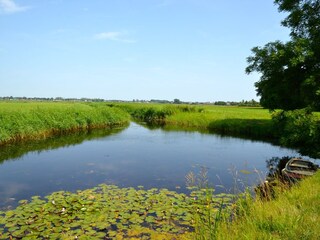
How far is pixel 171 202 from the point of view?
35.7 ft

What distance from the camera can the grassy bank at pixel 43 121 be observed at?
78.7 ft

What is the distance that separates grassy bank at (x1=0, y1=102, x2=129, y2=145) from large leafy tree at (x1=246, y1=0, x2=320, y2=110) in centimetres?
2071

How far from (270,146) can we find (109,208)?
21895mm

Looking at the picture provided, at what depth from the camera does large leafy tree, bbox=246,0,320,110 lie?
2039cm

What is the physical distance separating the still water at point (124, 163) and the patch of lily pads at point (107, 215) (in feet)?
4.64

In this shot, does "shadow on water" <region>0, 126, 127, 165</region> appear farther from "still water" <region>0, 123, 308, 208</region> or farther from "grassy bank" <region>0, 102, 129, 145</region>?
"grassy bank" <region>0, 102, 129, 145</region>

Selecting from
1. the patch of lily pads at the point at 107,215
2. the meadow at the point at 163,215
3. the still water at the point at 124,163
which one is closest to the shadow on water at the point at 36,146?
the still water at the point at 124,163

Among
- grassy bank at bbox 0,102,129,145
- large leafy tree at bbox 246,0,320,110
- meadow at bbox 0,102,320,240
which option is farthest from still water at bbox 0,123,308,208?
large leafy tree at bbox 246,0,320,110

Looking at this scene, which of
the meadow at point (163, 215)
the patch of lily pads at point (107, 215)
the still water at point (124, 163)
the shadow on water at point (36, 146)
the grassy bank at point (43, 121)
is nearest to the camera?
the meadow at point (163, 215)

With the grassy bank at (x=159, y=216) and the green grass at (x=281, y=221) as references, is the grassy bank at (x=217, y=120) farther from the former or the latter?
the green grass at (x=281, y=221)

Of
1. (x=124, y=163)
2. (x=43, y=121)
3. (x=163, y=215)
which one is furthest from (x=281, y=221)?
(x=43, y=121)

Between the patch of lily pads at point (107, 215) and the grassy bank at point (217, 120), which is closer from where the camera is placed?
the patch of lily pads at point (107, 215)

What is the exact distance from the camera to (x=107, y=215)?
952 cm

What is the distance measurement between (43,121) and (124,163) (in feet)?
46.9
